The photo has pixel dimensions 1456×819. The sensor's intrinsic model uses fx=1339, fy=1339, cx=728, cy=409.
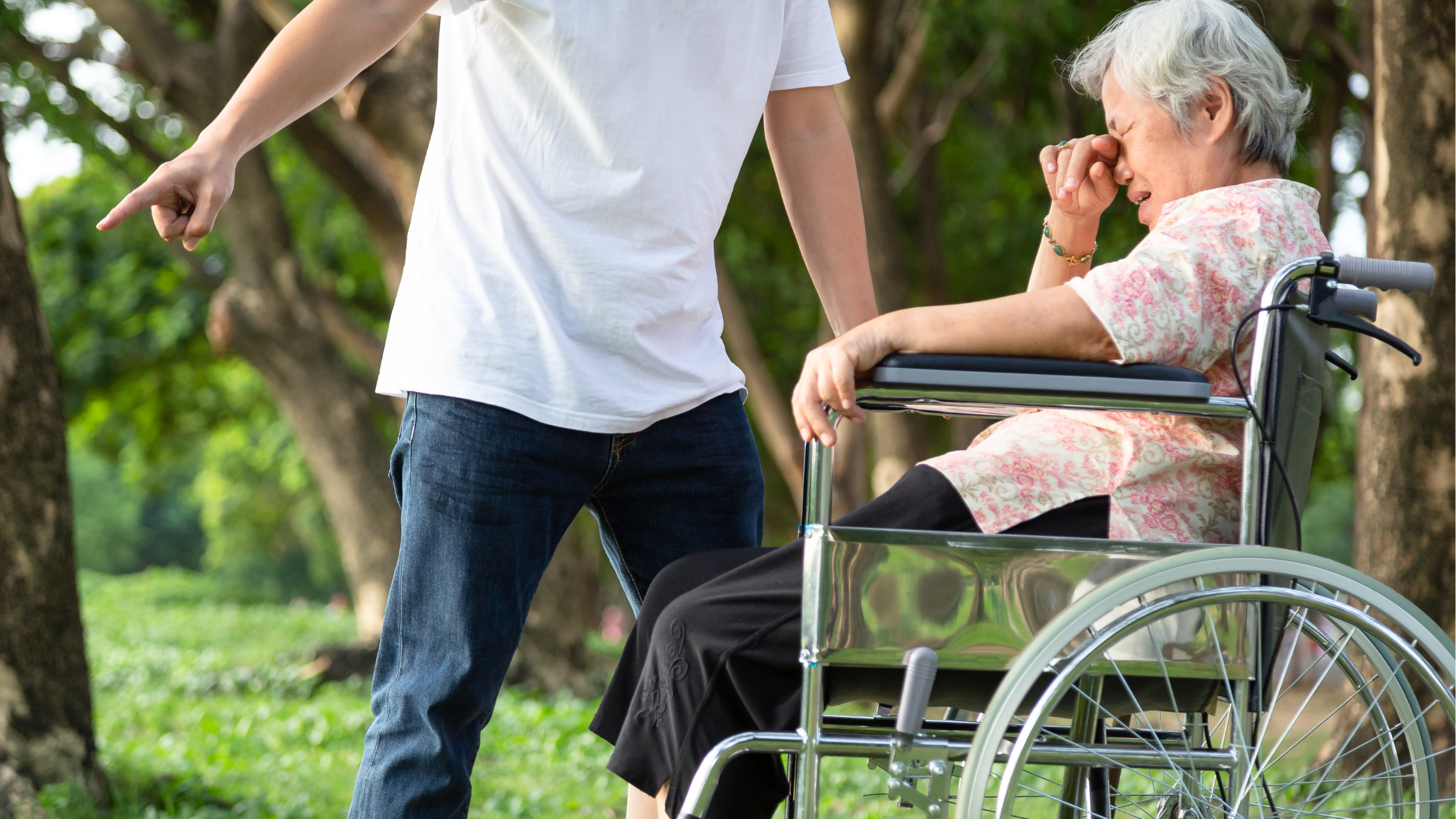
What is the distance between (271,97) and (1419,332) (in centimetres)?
372

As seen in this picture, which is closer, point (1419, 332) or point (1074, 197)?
point (1074, 197)

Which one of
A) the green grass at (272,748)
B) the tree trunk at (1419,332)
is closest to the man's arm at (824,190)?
the green grass at (272,748)

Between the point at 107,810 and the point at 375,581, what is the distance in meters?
4.71

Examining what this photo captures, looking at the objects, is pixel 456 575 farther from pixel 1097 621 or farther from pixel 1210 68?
pixel 1210 68

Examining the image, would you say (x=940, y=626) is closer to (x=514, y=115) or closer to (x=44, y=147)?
(x=514, y=115)

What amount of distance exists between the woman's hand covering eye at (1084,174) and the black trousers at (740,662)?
0.61 meters

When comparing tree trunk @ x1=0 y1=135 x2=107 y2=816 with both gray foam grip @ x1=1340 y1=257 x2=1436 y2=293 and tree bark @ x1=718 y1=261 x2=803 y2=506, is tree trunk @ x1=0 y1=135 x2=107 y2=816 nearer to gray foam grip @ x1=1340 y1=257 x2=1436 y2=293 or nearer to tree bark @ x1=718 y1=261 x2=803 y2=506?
gray foam grip @ x1=1340 y1=257 x2=1436 y2=293

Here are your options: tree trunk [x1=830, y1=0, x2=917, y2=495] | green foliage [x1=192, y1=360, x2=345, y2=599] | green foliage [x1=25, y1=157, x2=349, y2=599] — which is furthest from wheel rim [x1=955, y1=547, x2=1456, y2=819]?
green foliage [x1=192, y1=360, x2=345, y2=599]

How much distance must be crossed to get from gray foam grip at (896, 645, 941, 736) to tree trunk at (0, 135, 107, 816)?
2691 mm

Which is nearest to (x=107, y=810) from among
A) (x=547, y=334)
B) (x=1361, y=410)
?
(x=547, y=334)

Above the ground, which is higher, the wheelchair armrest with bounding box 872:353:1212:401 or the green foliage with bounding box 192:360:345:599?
the wheelchair armrest with bounding box 872:353:1212:401

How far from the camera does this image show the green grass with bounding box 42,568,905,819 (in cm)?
385

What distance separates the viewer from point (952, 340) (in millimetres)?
1635

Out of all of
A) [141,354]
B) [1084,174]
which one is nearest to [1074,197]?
[1084,174]
